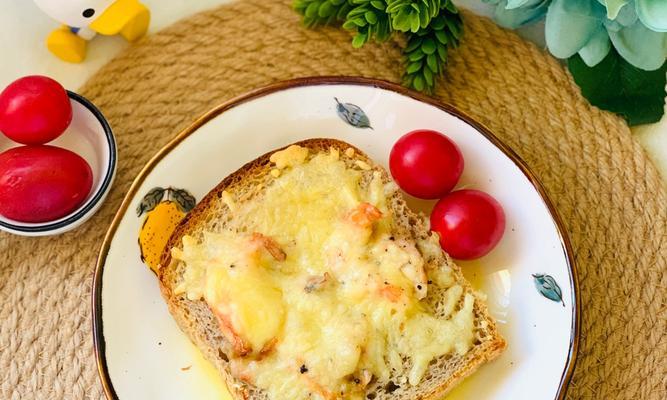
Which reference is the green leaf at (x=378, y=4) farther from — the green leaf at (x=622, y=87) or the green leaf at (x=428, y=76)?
the green leaf at (x=622, y=87)

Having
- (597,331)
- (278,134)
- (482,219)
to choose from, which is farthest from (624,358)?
(278,134)

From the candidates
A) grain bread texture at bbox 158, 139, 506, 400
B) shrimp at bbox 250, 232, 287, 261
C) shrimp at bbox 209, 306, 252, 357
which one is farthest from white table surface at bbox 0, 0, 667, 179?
shrimp at bbox 209, 306, 252, 357

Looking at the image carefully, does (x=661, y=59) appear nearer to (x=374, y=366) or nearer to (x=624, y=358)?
(x=624, y=358)

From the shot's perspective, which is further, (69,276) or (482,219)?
(69,276)

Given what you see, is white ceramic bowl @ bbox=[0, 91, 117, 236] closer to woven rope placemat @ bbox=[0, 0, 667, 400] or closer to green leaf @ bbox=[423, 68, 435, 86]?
woven rope placemat @ bbox=[0, 0, 667, 400]

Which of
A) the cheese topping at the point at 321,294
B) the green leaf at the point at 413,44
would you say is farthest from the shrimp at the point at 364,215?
the green leaf at the point at 413,44

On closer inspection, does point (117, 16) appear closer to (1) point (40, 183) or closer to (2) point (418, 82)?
(1) point (40, 183)
